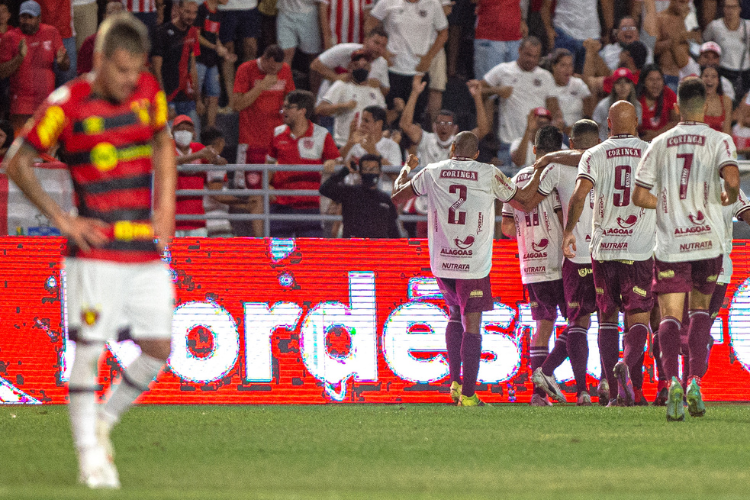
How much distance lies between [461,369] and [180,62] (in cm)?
625

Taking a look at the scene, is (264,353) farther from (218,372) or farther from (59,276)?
(59,276)

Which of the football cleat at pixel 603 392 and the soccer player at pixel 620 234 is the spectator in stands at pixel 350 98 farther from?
the football cleat at pixel 603 392

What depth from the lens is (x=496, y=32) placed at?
15.5 metres

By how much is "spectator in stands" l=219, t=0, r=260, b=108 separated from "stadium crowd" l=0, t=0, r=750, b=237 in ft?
0.07

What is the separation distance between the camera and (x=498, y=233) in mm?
13289

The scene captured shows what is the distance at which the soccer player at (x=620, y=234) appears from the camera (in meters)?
9.33

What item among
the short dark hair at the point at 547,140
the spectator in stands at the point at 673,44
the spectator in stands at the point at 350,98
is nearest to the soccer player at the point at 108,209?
the short dark hair at the point at 547,140

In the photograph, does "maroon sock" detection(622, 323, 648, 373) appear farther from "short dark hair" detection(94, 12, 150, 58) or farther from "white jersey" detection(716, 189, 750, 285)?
"short dark hair" detection(94, 12, 150, 58)

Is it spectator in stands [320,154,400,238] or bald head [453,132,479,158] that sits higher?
bald head [453,132,479,158]

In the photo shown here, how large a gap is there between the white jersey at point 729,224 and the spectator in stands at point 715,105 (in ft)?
16.7

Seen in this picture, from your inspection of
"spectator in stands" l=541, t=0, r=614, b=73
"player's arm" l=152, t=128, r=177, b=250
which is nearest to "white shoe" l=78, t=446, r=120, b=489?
"player's arm" l=152, t=128, r=177, b=250

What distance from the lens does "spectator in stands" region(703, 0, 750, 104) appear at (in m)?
16.2

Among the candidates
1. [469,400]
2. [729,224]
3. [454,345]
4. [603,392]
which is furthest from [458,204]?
[729,224]

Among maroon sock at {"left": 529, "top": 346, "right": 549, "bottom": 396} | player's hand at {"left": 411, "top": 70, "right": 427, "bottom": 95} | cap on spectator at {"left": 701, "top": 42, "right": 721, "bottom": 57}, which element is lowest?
maroon sock at {"left": 529, "top": 346, "right": 549, "bottom": 396}
